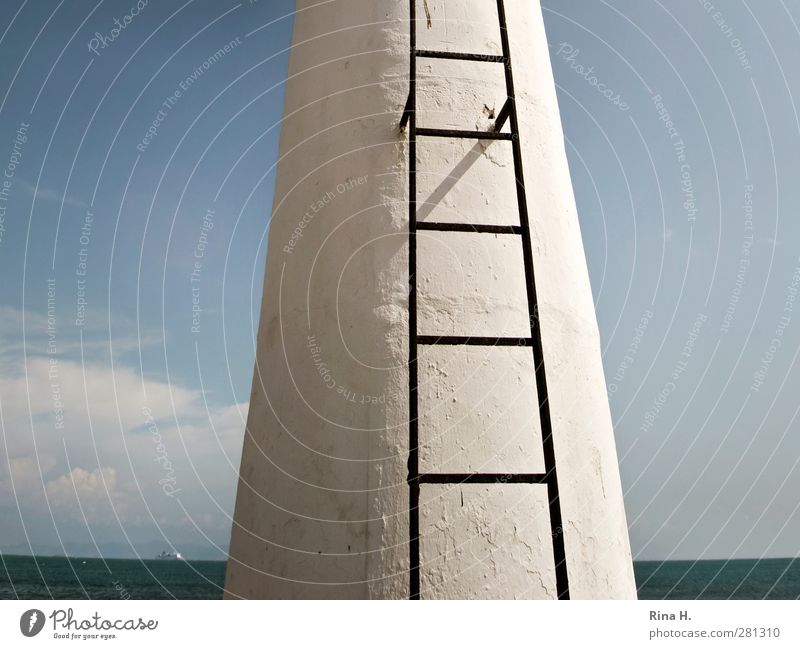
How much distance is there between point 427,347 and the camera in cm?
382

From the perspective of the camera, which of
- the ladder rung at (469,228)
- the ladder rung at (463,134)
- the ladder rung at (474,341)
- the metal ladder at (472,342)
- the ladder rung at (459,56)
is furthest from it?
the ladder rung at (459,56)

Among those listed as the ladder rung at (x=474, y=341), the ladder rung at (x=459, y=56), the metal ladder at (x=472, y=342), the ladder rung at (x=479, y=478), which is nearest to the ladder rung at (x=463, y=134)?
the metal ladder at (x=472, y=342)

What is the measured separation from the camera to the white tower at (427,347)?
140 inches

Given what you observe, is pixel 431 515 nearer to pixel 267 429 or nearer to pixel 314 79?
pixel 267 429

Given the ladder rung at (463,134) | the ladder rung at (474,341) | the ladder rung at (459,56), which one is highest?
the ladder rung at (459,56)

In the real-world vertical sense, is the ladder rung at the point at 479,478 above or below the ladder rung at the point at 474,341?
below

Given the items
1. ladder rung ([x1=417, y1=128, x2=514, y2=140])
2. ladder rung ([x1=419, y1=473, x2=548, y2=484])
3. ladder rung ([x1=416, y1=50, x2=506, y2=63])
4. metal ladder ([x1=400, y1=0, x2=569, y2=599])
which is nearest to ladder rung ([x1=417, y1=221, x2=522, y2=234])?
metal ladder ([x1=400, y1=0, x2=569, y2=599])

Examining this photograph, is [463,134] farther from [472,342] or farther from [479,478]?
[479,478]

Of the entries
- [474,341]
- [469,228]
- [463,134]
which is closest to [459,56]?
[463,134]

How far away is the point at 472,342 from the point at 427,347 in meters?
0.28

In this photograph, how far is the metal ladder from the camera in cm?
319

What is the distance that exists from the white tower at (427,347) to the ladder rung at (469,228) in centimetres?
1

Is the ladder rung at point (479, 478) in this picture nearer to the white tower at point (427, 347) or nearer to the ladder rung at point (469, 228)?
the white tower at point (427, 347)
